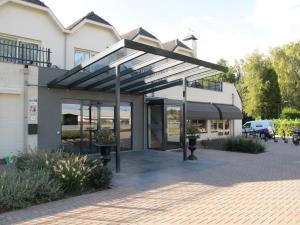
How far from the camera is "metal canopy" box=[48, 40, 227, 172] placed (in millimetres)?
11398

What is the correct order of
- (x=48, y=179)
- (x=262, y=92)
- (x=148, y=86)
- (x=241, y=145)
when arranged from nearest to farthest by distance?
1. (x=48, y=179)
2. (x=148, y=86)
3. (x=241, y=145)
4. (x=262, y=92)

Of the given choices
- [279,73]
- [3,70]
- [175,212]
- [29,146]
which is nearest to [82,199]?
[175,212]

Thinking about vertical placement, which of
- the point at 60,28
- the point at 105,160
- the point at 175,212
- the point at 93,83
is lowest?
the point at 175,212

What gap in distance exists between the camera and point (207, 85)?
25.5 metres

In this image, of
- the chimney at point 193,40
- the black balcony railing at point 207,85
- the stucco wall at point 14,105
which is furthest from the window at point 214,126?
the stucco wall at point 14,105

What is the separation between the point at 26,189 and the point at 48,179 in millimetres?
803

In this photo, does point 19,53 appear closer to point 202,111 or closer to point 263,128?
point 202,111

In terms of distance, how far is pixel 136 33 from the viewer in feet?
74.4

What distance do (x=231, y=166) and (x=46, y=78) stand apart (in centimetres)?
807

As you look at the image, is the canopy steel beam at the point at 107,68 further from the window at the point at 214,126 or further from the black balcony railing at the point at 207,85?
the window at the point at 214,126

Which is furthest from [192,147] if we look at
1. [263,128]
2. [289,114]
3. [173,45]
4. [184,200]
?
[289,114]

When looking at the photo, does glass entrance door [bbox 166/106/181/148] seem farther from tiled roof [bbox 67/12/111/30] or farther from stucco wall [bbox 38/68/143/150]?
tiled roof [bbox 67/12/111/30]

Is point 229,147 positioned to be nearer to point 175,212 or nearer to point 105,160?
point 105,160

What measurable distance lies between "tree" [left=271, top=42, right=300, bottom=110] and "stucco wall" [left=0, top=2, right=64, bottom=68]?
39.5 meters
